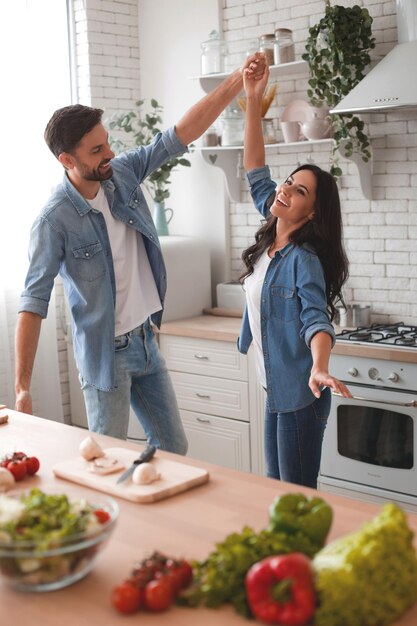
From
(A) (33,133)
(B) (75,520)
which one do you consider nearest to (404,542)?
(B) (75,520)

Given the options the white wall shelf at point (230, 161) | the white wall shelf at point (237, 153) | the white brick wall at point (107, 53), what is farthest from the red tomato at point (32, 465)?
the white brick wall at point (107, 53)

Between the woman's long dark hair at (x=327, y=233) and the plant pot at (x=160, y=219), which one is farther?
the plant pot at (x=160, y=219)

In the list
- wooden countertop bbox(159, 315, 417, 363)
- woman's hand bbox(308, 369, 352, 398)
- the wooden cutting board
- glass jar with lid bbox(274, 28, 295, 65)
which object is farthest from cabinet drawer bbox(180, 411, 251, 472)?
the wooden cutting board

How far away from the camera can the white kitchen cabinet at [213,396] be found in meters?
4.36

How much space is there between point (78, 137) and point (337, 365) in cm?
160

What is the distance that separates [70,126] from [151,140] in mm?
1830

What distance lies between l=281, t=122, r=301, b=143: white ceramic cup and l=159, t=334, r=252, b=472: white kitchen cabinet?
109 cm

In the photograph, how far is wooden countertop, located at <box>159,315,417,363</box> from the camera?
3.64 metres

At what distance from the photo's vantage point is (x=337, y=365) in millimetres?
3875

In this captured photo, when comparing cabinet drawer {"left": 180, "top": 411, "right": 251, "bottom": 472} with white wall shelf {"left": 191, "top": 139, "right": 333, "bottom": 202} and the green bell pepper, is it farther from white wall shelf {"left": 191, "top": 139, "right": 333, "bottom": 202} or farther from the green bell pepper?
the green bell pepper

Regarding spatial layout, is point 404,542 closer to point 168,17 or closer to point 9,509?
point 9,509

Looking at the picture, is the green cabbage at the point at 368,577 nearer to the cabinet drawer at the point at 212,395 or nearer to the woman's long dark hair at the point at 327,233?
the woman's long dark hair at the point at 327,233

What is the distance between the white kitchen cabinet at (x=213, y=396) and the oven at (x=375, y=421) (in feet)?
1.72

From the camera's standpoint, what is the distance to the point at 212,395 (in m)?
4.48
